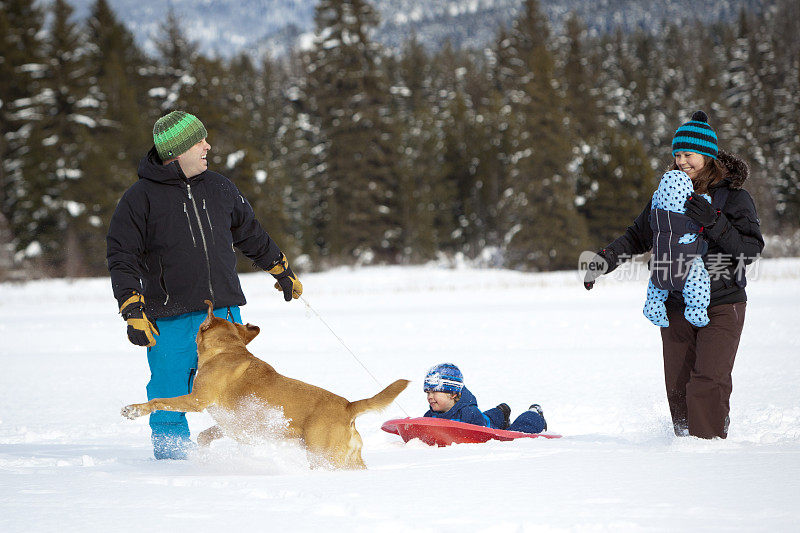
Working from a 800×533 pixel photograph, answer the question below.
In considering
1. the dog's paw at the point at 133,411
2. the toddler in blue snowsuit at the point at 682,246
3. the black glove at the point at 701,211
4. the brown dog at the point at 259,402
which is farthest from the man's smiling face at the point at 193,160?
the black glove at the point at 701,211

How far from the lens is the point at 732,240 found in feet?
14.5

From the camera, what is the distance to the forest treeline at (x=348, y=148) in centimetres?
3462

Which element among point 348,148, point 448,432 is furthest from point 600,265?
point 348,148

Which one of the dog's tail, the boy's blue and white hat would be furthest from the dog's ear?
the boy's blue and white hat

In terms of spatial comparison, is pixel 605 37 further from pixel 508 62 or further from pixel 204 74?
pixel 204 74

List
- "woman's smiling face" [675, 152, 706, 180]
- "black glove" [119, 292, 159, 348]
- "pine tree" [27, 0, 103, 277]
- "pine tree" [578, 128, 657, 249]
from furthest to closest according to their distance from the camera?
"pine tree" [578, 128, 657, 249], "pine tree" [27, 0, 103, 277], "woman's smiling face" [675, 152, 706, 180], "black glove" [119, 292, 159, 348]

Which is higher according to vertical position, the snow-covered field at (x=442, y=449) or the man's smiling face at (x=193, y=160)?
the man's smiling face at (x=193, y=160)

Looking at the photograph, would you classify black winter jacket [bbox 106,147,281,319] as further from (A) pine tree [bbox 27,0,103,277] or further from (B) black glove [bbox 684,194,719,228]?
(A) pine tree [bbox 27,0,103,277]

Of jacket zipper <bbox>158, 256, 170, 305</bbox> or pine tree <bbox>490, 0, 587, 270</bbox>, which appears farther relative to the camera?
pine tree <bbox>490, 0, 587, 270</bbox>

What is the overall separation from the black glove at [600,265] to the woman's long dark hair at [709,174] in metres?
0.73

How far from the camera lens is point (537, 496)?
3039mm

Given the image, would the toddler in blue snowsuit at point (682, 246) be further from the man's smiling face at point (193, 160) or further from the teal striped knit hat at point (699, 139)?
the man's smiling face at point (193, 160)

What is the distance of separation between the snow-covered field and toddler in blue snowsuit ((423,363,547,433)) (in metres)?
0.46

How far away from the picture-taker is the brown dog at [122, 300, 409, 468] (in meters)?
3.75
